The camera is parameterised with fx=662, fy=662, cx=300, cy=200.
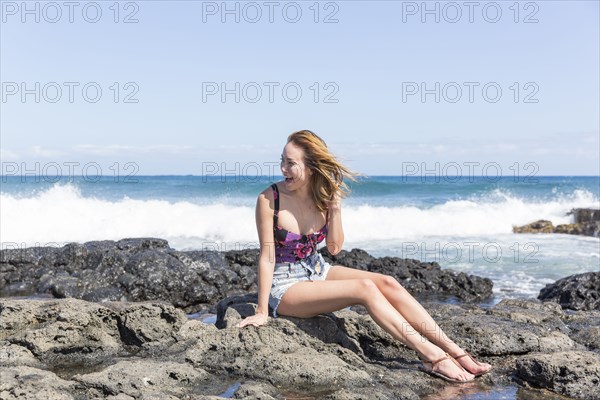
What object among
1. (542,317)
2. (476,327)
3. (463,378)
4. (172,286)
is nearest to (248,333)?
(463,378)

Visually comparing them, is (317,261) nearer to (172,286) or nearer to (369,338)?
(369,338)

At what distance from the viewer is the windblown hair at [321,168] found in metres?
5.53

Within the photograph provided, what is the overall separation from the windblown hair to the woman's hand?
109cm

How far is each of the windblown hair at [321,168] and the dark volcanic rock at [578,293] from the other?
20.9 feet

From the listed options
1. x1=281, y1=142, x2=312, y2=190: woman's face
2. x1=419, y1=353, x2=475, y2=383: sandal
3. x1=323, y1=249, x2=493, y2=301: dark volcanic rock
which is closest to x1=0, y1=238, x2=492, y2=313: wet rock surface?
x1=323, y1=249, x2=493, y2=301: dark volcanic rock

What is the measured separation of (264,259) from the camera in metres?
5.38

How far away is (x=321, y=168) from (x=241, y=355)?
65.4 inches

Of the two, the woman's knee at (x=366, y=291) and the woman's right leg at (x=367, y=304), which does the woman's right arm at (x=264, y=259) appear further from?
the woman's knee at (x=366, y=291)

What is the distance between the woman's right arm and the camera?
208 inches

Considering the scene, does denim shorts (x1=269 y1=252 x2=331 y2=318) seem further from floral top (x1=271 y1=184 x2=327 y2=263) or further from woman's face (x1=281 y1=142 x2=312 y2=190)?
woman's face (x1=281 y1=142 x2=312 y2=190)

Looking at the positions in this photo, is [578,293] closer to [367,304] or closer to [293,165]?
[367,304]

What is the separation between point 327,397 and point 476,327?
6.51ft

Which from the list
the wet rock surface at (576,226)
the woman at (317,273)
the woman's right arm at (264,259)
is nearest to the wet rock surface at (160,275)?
the woman at (317,273)

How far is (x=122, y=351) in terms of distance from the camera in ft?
18.6
